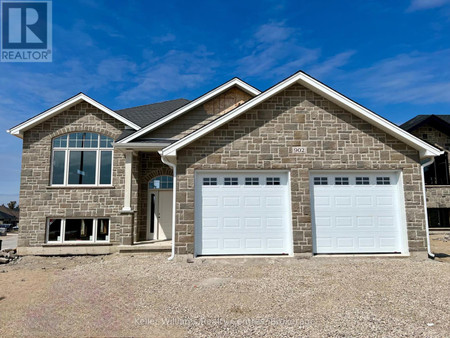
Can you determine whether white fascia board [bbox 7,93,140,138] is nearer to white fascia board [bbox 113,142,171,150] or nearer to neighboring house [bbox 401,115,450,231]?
white fascia board [bbox 113,142,171,150]

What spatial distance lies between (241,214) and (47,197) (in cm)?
827

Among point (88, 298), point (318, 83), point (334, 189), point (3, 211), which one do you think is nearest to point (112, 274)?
point (88, 298)

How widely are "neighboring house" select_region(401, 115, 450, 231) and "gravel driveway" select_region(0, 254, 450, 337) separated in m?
11.3

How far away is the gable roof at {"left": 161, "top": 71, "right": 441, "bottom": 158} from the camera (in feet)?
31.0

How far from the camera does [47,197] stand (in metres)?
12.6

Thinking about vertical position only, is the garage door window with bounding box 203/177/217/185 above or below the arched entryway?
above

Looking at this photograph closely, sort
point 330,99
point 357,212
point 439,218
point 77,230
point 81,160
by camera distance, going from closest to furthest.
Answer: point 357,212 < point 330,99 < point 77,230 < point 81,160 < point 439,218

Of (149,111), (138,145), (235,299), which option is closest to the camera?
(235,299)

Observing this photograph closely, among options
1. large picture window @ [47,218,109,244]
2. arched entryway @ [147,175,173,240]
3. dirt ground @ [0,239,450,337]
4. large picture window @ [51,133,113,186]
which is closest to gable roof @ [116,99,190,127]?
large picture window @ [51,133,113,186]

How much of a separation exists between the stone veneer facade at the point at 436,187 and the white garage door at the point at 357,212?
1051 centimetres

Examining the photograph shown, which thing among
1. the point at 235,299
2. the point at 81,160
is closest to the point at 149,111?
the point at 81,160

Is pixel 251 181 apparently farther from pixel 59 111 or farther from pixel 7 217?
pixel 7 217

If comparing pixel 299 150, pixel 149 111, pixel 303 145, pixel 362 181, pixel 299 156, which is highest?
pixel 149 111

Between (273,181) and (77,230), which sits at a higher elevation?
(273,181)
